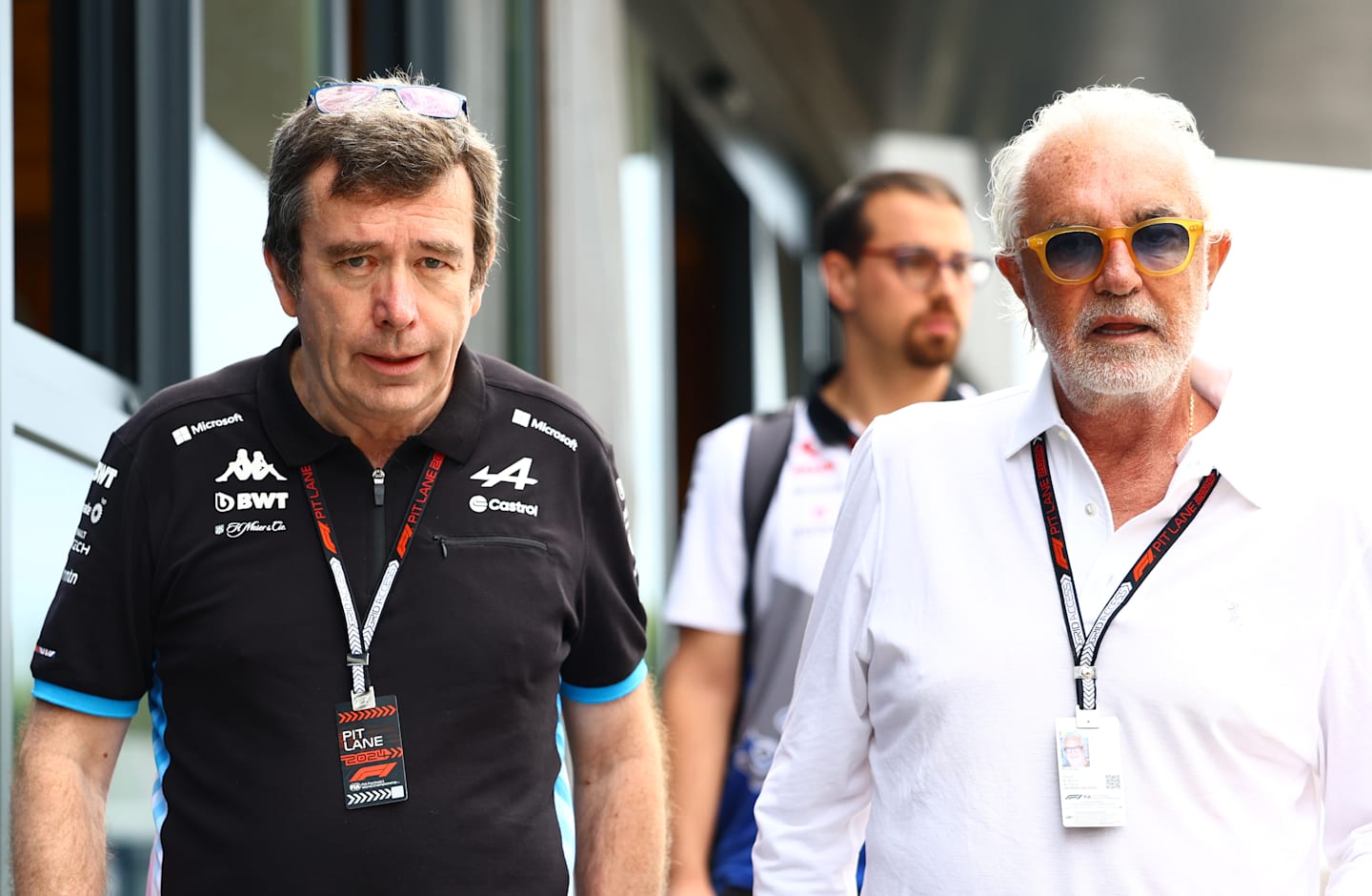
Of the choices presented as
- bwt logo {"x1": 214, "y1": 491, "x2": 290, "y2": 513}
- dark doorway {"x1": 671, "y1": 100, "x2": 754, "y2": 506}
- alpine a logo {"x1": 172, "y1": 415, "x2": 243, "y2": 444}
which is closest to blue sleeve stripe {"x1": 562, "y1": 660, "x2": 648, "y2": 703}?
bwt logo {"x1": 214, "y1": 491, "x2": 290, "y2": 513}

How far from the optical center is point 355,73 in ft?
19.5

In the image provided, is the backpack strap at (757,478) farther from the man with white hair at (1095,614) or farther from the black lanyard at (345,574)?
the black lanyard at (345,574)

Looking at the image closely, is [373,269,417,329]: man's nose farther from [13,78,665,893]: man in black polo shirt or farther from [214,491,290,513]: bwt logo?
[214,491,290,513]: bwt logo

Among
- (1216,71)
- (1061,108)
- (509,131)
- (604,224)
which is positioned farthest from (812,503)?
(1216,71)

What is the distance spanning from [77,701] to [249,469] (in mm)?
403

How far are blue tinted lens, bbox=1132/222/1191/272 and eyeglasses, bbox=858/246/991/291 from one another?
1721 mm

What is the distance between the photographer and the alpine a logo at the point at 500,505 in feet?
8.66

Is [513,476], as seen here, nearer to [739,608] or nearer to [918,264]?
[739,608]

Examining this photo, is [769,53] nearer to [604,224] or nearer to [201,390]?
[604,224]

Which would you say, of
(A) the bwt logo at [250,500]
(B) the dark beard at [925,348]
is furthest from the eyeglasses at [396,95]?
(B) the dark beard at [925,348]

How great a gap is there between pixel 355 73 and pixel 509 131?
2.23 feet

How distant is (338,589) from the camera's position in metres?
2.50

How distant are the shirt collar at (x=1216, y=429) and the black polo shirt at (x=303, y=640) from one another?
2.38 feet

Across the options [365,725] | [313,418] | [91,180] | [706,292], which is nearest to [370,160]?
[313,418]
